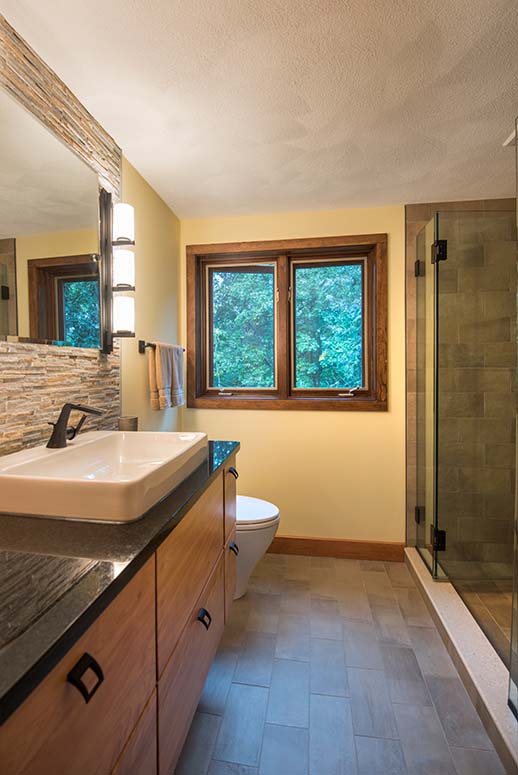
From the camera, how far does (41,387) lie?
4.16 feet

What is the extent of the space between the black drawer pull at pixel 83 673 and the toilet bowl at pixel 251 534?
4.09 feet

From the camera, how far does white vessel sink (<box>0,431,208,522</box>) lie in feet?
2.63

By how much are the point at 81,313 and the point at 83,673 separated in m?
1.23

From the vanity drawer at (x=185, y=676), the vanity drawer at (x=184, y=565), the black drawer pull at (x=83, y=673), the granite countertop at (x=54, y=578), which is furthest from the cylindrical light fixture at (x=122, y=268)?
the black drawer pull at (x=83, y=673)

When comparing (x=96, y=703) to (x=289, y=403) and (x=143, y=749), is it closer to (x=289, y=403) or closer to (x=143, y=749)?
(x=143, y=749)

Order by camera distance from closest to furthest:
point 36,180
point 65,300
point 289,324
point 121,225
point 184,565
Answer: point 184,565, point 36,180, point 65,300, point 121,225, point 289,324

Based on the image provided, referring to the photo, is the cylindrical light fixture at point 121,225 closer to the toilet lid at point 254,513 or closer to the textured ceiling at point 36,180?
the textured ceiling at point 36,180

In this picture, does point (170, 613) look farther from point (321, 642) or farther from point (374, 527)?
point (374, 527)

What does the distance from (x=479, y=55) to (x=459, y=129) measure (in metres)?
0.39

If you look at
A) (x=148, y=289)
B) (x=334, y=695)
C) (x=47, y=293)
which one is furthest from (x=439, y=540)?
(x=47, y=293)

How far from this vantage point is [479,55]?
1.26 metres

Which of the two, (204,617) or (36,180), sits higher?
(36,180)

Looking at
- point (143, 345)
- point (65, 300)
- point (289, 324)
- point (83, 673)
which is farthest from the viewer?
point (289, 324)

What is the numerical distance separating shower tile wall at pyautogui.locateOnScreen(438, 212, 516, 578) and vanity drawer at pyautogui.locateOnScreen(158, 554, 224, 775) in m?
1.45
